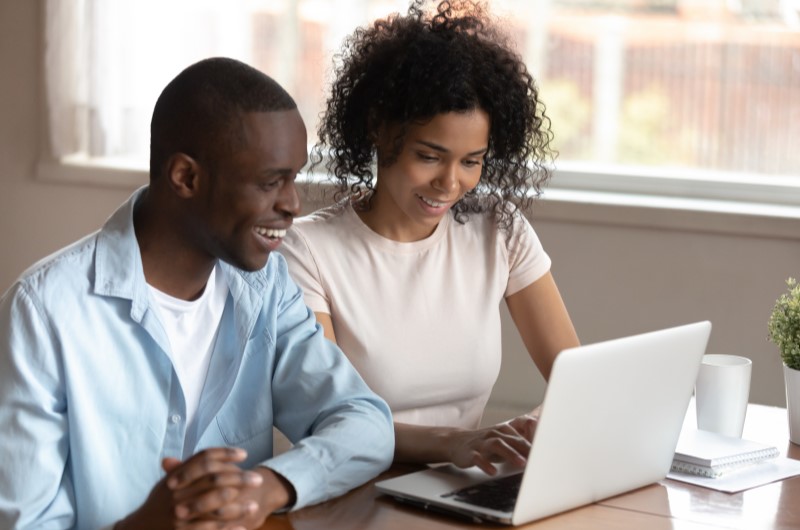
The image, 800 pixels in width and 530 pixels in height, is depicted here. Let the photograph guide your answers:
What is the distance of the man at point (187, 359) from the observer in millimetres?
1290

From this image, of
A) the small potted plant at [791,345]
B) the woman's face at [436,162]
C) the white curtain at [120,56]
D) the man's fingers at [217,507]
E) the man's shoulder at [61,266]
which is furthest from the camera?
the white curtain at [120,56]

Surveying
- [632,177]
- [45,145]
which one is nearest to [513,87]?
[632,177]

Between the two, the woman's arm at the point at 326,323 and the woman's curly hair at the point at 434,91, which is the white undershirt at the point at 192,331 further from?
the woman's curly hair at the point at 434,91

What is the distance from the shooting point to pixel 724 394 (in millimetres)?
1730

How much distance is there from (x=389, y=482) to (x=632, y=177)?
2.07 m

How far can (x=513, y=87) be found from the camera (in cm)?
196

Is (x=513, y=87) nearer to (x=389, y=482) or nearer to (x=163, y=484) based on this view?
(x=389, y=482)

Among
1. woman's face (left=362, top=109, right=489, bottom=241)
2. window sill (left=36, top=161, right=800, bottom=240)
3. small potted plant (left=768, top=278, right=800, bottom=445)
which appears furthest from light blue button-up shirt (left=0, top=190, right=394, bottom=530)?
window sill (left=36, top=161, right=800, bottom=240)

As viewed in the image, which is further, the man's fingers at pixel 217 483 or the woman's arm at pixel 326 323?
the woman's arm at pixel 326 323

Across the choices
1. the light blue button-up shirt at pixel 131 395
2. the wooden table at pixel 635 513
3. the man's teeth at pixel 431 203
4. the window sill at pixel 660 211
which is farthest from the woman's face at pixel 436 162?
the window sill at pixel 660 211

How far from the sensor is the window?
327cm

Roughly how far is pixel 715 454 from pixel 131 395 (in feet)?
2.55

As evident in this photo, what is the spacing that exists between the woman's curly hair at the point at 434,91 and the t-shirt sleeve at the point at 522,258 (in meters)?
0.03

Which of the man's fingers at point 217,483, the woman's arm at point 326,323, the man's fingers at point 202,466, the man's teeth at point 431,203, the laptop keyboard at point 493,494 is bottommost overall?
the laptop keyboard at point 493,494
